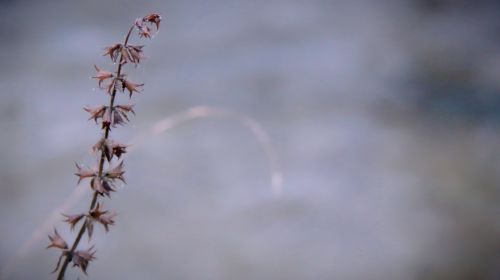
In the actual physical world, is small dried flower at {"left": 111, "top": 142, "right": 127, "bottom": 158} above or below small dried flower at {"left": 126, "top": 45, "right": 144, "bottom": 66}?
below

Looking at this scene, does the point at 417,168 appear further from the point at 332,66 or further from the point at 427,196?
the point at 332,66

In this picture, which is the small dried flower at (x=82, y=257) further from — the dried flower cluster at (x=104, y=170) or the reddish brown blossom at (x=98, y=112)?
the reddish brown blossom at (x=98, y=112)

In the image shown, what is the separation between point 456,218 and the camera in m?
2.17

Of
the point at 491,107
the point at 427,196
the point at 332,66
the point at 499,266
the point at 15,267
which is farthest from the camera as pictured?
the point at 332,66

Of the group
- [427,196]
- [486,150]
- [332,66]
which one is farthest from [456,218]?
[332,66]

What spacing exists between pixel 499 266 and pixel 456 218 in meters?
0.22

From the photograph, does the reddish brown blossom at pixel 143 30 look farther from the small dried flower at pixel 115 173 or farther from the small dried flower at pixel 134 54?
the small dried flower at pixel 115 173

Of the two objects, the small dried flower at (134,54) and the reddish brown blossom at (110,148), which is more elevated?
the small dried flower at (134,54)

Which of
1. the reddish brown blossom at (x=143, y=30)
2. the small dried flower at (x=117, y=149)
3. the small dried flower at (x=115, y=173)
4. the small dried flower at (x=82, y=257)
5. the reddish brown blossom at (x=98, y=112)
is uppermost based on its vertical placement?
the reddish brown blossom at (x=143, y=30)

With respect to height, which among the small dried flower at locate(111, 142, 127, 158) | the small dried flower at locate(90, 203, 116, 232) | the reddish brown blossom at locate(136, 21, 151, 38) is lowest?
the small dried flower at locate(90, 203, 116, 232)

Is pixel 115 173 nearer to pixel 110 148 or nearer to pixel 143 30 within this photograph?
pixel 110 148

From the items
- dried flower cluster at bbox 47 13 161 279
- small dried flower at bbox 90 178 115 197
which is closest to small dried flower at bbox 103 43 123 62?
dried flower cluster at bbox 47 13 161 279

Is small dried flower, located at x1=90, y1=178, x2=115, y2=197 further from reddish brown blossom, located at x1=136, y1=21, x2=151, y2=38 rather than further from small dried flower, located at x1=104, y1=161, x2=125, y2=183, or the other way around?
reddish brown blossom, located at x1=136, y1=21, x2=151, y2=38

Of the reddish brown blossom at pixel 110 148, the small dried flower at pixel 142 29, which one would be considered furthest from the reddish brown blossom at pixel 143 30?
the reddish brown blossom at pixel 110 148
